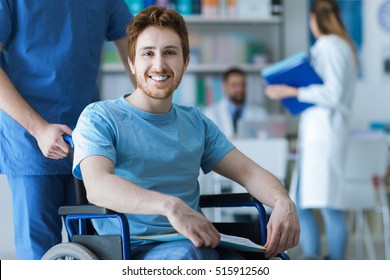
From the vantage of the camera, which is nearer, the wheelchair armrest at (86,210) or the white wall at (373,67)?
the wheelchair armrest at (86,210)

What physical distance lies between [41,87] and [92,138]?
1.41ft

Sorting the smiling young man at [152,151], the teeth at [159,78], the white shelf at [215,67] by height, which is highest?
the white shelf at [215,67]


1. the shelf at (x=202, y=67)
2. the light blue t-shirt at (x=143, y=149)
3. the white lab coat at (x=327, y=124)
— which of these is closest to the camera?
the light blue t-shirt at (x=143, y=149)

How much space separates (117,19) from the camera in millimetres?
2213

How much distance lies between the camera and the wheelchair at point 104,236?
158cm

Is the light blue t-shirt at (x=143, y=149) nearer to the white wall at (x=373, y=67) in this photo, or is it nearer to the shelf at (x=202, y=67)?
the shelf at (x=202, y=67)

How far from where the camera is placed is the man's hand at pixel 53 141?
181 cm

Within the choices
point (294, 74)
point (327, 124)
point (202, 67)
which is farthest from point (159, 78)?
point (202, 67)

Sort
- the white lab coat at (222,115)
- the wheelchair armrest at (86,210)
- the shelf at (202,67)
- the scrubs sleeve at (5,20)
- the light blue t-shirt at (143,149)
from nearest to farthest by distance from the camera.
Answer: the wheelchair armrest at (86,210)
the light blue t-shirt at (143,149)
the scrubs sleeve at (5,20)
the white lab coat at (222,115)
the shelf at (202,67)

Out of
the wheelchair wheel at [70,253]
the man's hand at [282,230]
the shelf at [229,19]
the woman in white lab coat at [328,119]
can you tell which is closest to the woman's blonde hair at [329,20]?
the woman in white lab coat at [328,119]

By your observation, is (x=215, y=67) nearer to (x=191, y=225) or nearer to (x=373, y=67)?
(x=373, y=67)

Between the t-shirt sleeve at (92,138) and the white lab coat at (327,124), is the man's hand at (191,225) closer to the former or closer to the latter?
the t-shirt sleeve at (92,138)

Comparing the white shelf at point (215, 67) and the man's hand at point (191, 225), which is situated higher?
the white shelf at point (215, 67)

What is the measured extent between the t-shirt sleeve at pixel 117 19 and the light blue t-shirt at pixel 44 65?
0.14 m
